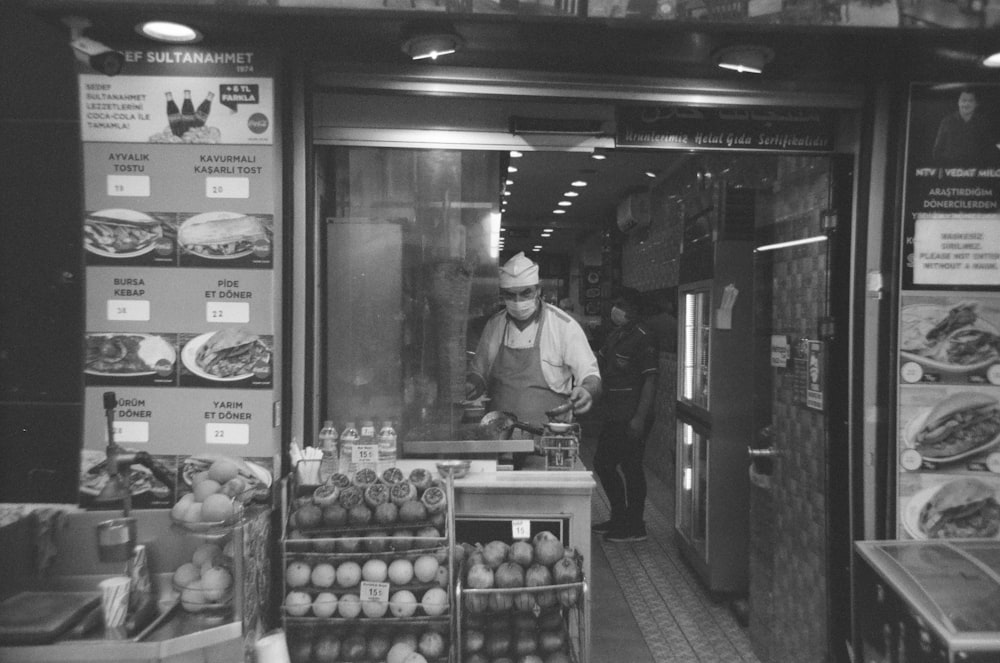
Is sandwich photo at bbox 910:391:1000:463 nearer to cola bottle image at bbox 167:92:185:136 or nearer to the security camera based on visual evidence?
cola bottle image at bbox 167:92:185:136

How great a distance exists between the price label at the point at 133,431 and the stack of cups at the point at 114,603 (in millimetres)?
787

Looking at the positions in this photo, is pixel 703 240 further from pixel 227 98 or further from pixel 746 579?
pixel 227 98

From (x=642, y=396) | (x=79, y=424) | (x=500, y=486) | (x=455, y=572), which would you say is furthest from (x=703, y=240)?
(x=79, y=424)

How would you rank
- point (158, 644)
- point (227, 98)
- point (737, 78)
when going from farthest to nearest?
point (737, 78) < point (227, 98) < point (158, 644)

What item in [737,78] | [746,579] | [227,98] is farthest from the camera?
[746,579]

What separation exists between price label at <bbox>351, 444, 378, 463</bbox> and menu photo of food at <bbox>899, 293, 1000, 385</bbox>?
7.53 feet

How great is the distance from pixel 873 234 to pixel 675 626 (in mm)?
2484

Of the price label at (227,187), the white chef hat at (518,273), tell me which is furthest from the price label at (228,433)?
the white chef hat at (518,273)

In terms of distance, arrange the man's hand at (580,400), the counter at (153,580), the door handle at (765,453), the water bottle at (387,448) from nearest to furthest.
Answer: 1. the counter at (153,580)
2. the water bottle at (387,448)
3. the door handle at (765,453)
4. the man's hand at (580,400)

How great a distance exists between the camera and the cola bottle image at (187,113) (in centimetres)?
301

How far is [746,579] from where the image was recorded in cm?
470

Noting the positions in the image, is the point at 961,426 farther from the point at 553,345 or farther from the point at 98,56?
the point at 98,56

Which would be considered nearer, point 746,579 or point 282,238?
point 282,238

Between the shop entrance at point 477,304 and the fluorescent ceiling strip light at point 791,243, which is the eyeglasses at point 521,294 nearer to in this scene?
the shop entrance at point 477,304
